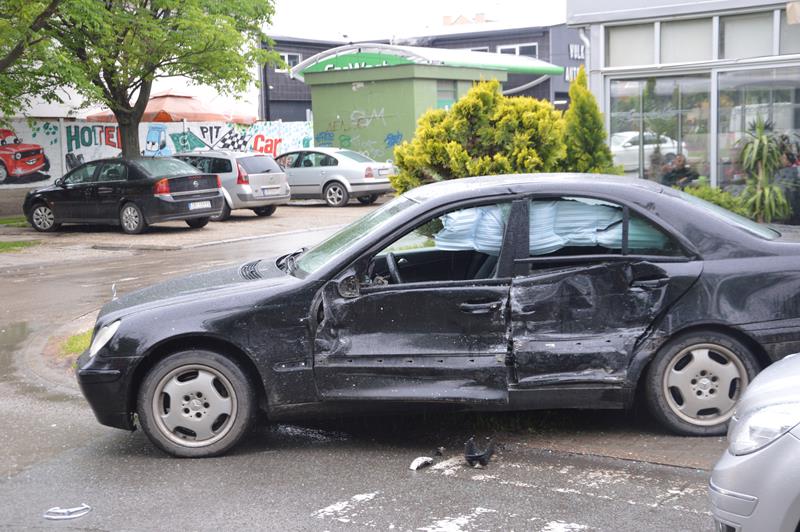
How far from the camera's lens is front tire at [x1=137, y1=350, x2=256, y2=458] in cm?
587

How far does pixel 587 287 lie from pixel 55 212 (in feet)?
59.7

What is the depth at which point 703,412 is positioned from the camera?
19.4 ft

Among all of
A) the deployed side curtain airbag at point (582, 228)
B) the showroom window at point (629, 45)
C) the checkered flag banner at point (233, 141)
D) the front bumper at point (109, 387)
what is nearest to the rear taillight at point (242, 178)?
the showroom window at point (629, 45)

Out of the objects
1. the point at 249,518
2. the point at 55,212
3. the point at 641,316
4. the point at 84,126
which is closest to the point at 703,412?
the point at 641,316

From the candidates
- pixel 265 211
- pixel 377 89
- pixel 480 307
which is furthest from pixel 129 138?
pixel 480 307

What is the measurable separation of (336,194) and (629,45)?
14.3m

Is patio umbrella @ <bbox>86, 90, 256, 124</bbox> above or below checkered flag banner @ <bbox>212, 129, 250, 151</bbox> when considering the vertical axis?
above

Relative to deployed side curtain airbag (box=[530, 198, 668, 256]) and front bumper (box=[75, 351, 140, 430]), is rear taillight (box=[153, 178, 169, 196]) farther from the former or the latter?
deployed side curtain airbag (box=[530, 198, 668, 256])

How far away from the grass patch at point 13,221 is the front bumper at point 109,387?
63.5 ft

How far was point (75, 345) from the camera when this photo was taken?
9305 mm

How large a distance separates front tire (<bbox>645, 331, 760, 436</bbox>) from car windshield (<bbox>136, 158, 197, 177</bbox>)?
53.6 feet

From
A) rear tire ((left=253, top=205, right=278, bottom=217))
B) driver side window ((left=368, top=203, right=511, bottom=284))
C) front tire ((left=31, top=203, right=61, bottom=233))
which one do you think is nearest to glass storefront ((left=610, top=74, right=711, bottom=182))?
driver side window ((left=368, top=203, right=511, bottom=284))

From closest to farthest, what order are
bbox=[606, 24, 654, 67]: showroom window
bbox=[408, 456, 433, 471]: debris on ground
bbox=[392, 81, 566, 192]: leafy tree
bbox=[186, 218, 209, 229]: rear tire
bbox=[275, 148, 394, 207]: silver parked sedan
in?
bbox=[408, 456, 433, 471]: debris on ground, bbox=[392, 81, 566, 192]: leafy tree, bbox=[606, 24, 654, 67]: showroom window, bbox=[186, 218, 209, 229]: rear tire, bbox=[275, 148, 394, 207]: silver parked sedan

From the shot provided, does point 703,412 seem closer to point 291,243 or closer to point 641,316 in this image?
point 641,316
